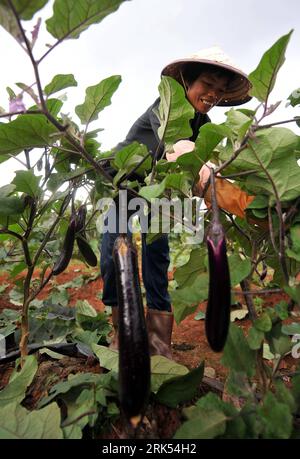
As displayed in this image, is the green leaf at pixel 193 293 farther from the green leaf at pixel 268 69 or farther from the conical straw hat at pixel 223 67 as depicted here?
the conical straw hat at pixel 223 67

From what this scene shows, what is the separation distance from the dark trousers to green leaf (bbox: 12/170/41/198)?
0.90 m

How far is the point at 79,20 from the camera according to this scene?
2.50ft

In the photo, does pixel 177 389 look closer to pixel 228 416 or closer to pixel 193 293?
pixel 228 416

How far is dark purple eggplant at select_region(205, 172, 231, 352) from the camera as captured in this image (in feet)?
2.23

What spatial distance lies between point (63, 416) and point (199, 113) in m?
1.50

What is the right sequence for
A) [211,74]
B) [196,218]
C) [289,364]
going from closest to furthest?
[196,218] → [211,74] → [289,364]

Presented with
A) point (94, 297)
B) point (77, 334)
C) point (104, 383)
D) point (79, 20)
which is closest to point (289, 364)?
point (77, 334)

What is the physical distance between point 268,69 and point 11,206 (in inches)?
32.8

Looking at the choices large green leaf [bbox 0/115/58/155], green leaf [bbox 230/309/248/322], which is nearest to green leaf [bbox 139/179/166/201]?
large green leaf [bbox 0/115/58/155]

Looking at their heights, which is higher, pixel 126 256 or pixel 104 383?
pixel 126 256

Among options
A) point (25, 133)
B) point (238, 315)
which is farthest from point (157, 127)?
point (238, 315)

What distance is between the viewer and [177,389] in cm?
97

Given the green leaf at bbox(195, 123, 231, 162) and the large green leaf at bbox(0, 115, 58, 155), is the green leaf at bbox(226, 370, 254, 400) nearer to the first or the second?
the green leaf at bbox(195, 123, 231, 162)
